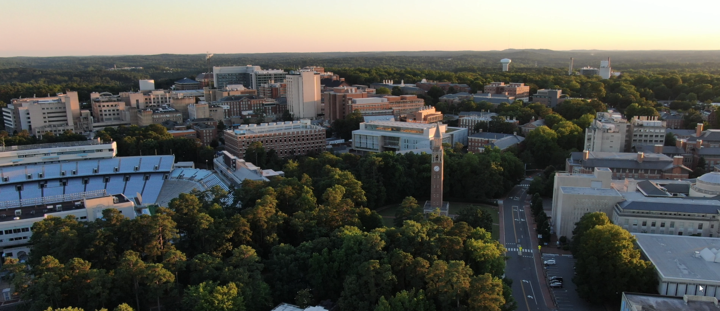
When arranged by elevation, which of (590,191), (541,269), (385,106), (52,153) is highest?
(385,106)

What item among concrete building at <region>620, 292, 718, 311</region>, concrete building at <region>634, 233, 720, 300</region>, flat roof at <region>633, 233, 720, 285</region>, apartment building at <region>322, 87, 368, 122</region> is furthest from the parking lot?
apartment building at <region>322, 87, 368, 122</region>

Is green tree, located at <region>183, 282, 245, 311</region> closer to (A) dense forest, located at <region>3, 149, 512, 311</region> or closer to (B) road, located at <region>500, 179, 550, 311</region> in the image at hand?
(A) dense forest, located at <region>3, 149, 512, 311</region>

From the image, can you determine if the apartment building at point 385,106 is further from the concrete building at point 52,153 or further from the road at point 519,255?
the concrete building at point 52,153

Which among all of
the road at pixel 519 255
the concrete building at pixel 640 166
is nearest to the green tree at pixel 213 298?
the road at pixel 519 255

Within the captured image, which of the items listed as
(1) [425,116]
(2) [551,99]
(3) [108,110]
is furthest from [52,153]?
(2) [551,99]

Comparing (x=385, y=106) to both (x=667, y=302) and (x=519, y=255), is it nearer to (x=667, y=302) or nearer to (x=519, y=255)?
(x=519, y=255)

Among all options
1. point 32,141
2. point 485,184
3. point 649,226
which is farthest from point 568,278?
point 32,141

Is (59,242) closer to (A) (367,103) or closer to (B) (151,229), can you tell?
(B) (151,229)
